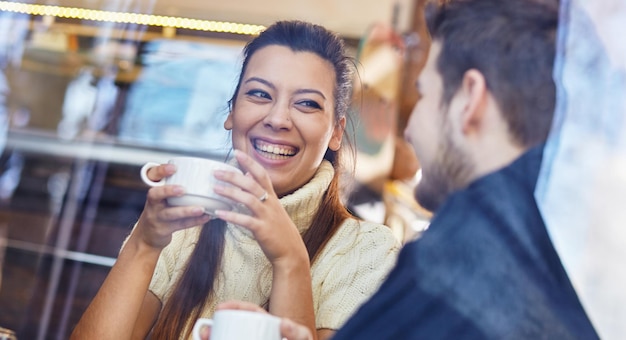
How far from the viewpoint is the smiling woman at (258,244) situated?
816 mm

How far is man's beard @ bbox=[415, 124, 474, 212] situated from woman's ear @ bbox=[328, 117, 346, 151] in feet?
0.58

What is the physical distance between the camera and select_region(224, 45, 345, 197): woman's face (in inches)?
32.8

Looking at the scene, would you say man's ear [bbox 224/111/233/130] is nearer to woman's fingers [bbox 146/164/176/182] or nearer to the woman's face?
the woman's face

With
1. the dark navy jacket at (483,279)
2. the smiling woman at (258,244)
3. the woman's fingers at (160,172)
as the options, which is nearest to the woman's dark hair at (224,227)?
the smiling woman at (258,244)

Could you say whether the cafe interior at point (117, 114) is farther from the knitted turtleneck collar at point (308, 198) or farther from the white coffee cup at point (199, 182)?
the white coffee cup at point (199, 182)

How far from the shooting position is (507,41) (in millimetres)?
675

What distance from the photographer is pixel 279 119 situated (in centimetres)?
83

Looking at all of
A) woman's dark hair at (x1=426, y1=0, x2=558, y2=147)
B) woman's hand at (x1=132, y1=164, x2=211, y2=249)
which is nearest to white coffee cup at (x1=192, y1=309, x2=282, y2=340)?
woman's hand at (x1=132, y1=164, x2=211, y2=249)

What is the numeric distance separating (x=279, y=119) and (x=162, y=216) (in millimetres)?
153

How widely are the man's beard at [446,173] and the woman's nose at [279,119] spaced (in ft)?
0.57

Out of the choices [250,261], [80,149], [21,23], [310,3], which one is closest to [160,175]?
[250,261]

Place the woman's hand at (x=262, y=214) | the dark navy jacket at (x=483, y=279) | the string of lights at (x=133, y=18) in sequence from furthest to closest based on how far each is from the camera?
the string of lights at (x=133, y=18), the woman's hand at (x=262, y=214), the dark navy jacket at (x=483, y=279)

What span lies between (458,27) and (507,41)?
0.14 ft

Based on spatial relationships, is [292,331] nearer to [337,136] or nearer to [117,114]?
[337,136]
